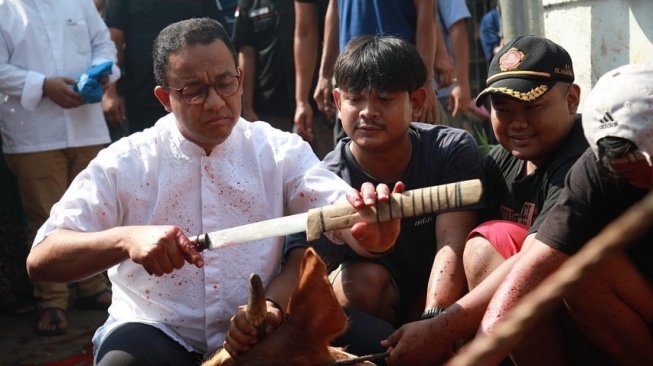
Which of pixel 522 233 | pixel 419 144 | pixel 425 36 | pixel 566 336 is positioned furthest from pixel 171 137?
pixel 425 36

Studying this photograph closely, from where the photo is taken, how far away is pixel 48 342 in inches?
212

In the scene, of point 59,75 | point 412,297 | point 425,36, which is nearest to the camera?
point 412,297

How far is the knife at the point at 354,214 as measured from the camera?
2455 millimetres

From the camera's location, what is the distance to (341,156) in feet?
12.7

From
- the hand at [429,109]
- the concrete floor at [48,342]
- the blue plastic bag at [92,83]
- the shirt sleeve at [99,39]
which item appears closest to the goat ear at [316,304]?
the hand at [429,109]

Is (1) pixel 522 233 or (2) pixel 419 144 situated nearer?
(1) pixel 522 233

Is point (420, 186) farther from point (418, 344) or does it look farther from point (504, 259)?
point (418, 344)

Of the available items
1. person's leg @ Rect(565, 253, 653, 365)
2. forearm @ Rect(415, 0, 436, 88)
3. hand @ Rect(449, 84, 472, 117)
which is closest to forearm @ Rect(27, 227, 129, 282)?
person's leg @ Rect(565, 253, 653, 365)

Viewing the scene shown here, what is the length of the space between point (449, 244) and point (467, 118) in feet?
9.68

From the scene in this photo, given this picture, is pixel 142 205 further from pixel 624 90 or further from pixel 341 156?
pixel 624 90

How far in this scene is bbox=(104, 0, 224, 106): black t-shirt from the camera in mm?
6180

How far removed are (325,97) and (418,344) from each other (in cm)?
239

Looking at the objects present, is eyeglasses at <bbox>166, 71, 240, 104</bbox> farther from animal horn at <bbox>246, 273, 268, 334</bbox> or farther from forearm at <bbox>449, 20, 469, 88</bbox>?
forearm at <bbox>449, 20, 469, 88</bbox>

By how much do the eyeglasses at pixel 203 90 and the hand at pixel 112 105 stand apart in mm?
3042
